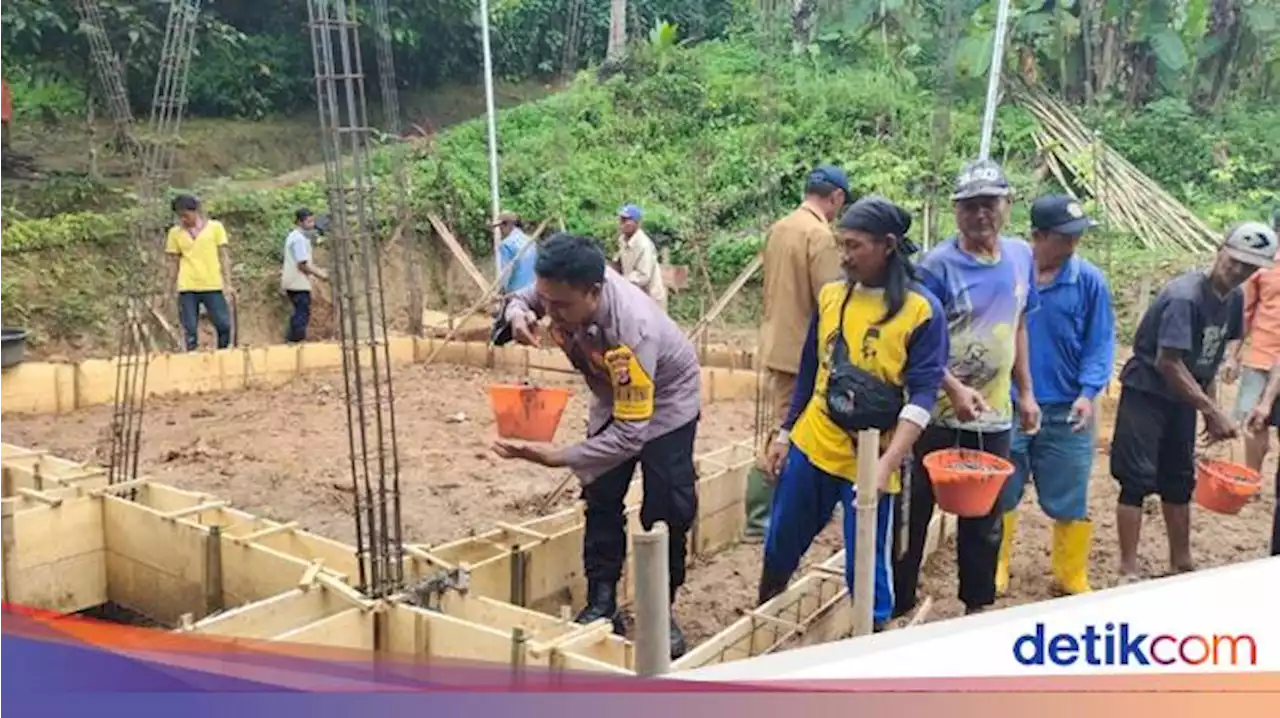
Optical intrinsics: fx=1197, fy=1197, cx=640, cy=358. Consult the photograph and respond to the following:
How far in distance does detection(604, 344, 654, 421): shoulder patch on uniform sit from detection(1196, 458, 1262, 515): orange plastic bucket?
84.6 inches

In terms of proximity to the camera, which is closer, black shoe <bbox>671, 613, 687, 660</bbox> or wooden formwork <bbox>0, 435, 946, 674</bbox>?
wooden formwork <bbox>0, 435, 946, 674</bbox>

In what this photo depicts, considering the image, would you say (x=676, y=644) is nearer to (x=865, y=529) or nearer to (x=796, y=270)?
(x=865, y=529)

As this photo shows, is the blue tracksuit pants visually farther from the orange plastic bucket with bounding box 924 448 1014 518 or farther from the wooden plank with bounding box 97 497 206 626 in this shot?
the wooden plank with bounding box 97 497 206 626

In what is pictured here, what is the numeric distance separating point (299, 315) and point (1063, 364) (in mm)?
7198

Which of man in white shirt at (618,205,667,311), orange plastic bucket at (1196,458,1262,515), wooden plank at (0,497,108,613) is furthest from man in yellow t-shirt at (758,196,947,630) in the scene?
man in white shirt at (618,205,667,311)

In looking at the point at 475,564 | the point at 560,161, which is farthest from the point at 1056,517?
the point at 560,161

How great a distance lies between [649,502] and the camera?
11.5 feet

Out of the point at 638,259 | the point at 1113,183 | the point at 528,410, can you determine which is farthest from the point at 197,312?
the point at 1113,183

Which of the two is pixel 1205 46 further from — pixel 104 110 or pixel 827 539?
pixel 104 110

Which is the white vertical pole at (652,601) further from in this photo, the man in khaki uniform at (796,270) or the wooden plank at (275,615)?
the man in khaki uniform at (796,270)

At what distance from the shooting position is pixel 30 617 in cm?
363

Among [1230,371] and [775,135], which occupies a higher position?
[775,135]

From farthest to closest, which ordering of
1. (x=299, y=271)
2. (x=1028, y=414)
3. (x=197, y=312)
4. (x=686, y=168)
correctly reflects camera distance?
(x=686, y=168) → (x=299, y=271) → (x=197, y=312) → (x=1028, y=414)

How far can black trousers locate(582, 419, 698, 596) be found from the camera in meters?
3.47
